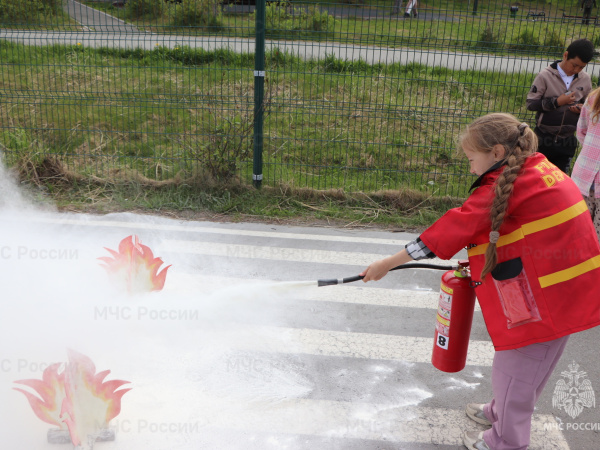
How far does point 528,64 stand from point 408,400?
4.87m

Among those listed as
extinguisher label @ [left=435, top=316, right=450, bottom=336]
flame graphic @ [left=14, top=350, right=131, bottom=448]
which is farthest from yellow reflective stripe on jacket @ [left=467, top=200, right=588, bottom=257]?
flame graphic @ [left=14, top=350, right=131, bottom=448]

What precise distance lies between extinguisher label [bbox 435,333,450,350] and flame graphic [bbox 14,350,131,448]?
1.64 metres

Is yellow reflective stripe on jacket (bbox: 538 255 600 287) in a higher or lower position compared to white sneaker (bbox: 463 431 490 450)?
higher

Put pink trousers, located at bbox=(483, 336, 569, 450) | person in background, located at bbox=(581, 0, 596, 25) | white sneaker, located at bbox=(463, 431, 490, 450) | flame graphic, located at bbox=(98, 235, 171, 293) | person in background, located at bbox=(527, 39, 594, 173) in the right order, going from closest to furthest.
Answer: pink trousers, located at bbox=(483, 336, 569, 450) → white sneaker, located at bbox=(463, 431, 490, 450) → flame graphic, located at bbox=(98, 235, 171, 293) → person in background, located at bbox=(527, 39, 594, 173) → person in background, located at bbox=(581, 0, 596, 25)

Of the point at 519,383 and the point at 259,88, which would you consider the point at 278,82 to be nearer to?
the point at 259,88

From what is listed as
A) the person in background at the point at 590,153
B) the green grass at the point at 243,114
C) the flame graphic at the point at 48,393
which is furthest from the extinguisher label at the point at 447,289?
the green grass at the point at 243,114

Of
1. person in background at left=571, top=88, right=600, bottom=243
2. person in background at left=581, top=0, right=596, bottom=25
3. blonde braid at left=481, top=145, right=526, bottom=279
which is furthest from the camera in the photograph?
person in background at left=581, top=0, right=596, bottom=25

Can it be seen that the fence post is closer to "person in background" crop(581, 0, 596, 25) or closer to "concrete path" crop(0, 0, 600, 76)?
"concrete path" crop(0, 0, 600, 76)

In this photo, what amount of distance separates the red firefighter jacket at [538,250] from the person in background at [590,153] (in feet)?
6.94

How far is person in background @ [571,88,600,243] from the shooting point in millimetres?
4270

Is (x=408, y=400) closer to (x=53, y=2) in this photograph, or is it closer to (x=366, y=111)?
→ (x=366, y=111)

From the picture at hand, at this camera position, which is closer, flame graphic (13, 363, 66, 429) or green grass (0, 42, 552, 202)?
flame graphic (13, 363, 66, 429)

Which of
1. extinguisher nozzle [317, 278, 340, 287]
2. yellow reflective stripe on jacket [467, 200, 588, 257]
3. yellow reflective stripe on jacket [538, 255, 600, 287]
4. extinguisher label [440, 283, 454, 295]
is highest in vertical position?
yellow reflective stripe on jacket [467, 200, 588, 257]

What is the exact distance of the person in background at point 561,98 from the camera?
5477 millimetres
